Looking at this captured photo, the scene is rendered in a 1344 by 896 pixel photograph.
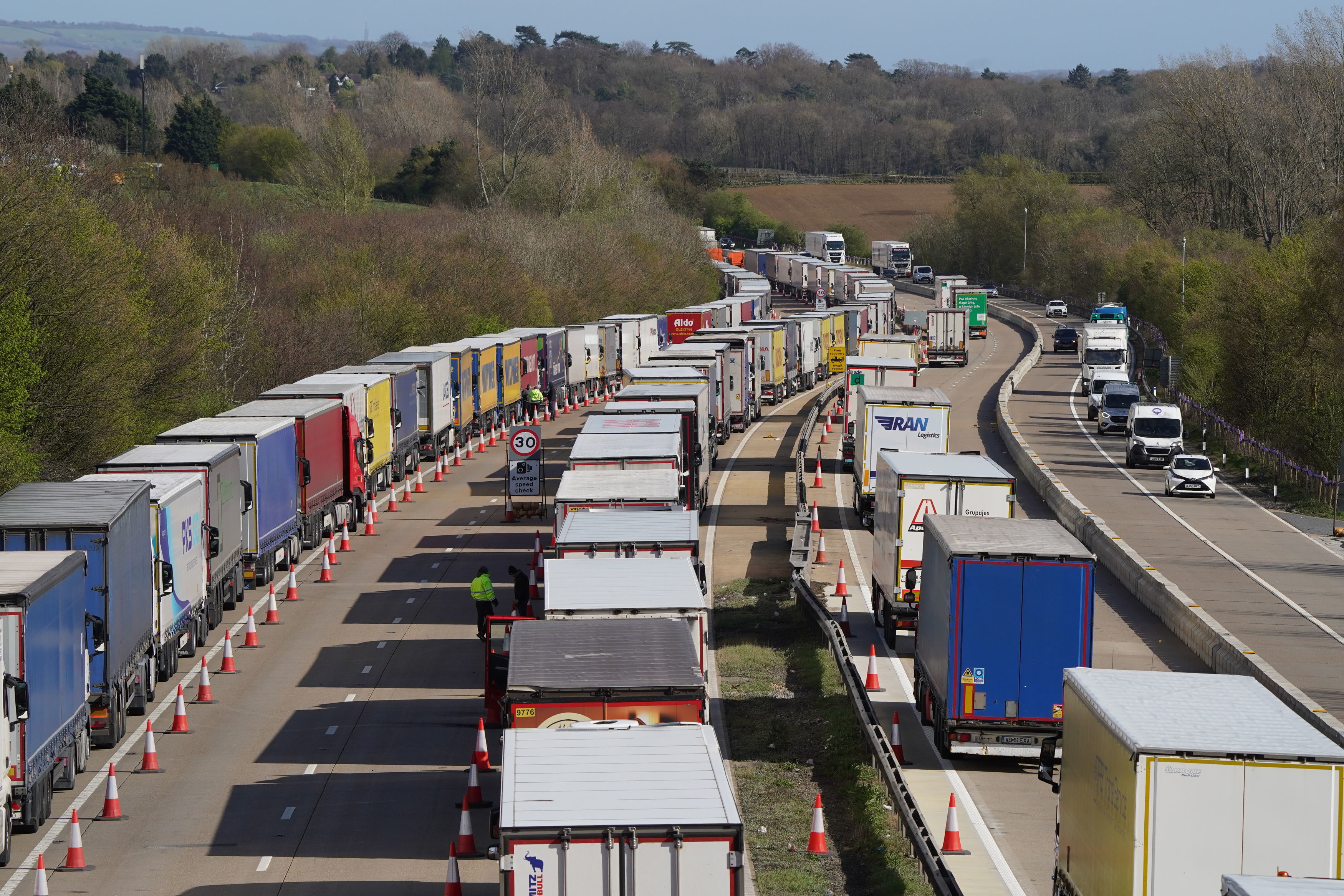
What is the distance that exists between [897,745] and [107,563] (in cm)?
983

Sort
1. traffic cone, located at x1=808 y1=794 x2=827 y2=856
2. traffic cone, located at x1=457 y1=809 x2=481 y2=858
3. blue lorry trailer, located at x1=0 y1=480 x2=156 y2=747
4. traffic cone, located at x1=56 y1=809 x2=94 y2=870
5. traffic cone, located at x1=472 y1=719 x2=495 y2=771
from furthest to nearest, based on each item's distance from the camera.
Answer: blue lorry trailer, located at x1=0 y1=480 x2=156 y2=747, traffic cone, located at x1=472 y1=719 x2=495 y2=771, traffic cone, located at x1=808 y1=794 x2=827 y2=856, traffic cone, located at x1=457 y1=809 x2=481 y2=858, traffic cone, located at x1=56 y1=809 x2=94 y2=870

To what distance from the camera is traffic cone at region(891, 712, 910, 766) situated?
20.6 meters

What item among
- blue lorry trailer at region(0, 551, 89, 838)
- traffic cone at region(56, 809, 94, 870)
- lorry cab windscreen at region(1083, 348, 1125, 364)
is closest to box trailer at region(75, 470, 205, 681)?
blue lorry trailer at region(0, 551, 89, 838)

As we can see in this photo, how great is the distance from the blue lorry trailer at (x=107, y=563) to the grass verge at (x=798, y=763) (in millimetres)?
7731

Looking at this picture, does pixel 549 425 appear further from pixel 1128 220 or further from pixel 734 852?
pixel 1128 220

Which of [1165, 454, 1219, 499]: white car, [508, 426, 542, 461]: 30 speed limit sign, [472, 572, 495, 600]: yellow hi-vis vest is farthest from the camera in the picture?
[1165, 454, 1219, 499]: white car

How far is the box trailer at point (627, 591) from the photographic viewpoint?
1919cm

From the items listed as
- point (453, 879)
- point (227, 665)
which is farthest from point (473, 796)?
point (227, 665)

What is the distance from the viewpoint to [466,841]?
16797mm

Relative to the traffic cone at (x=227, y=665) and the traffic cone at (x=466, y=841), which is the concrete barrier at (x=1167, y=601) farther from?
the traffic cone at (x=227, y=665)

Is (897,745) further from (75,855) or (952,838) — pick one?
(75,855)

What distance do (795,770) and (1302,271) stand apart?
44.3 meters

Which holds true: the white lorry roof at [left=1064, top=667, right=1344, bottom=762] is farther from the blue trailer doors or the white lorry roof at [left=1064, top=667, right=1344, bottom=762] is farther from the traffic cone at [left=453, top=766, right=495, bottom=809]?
the traffic cone at [left=453, top=766, right=495, bottom=809]

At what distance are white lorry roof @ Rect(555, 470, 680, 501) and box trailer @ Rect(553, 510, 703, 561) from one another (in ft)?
6.78
